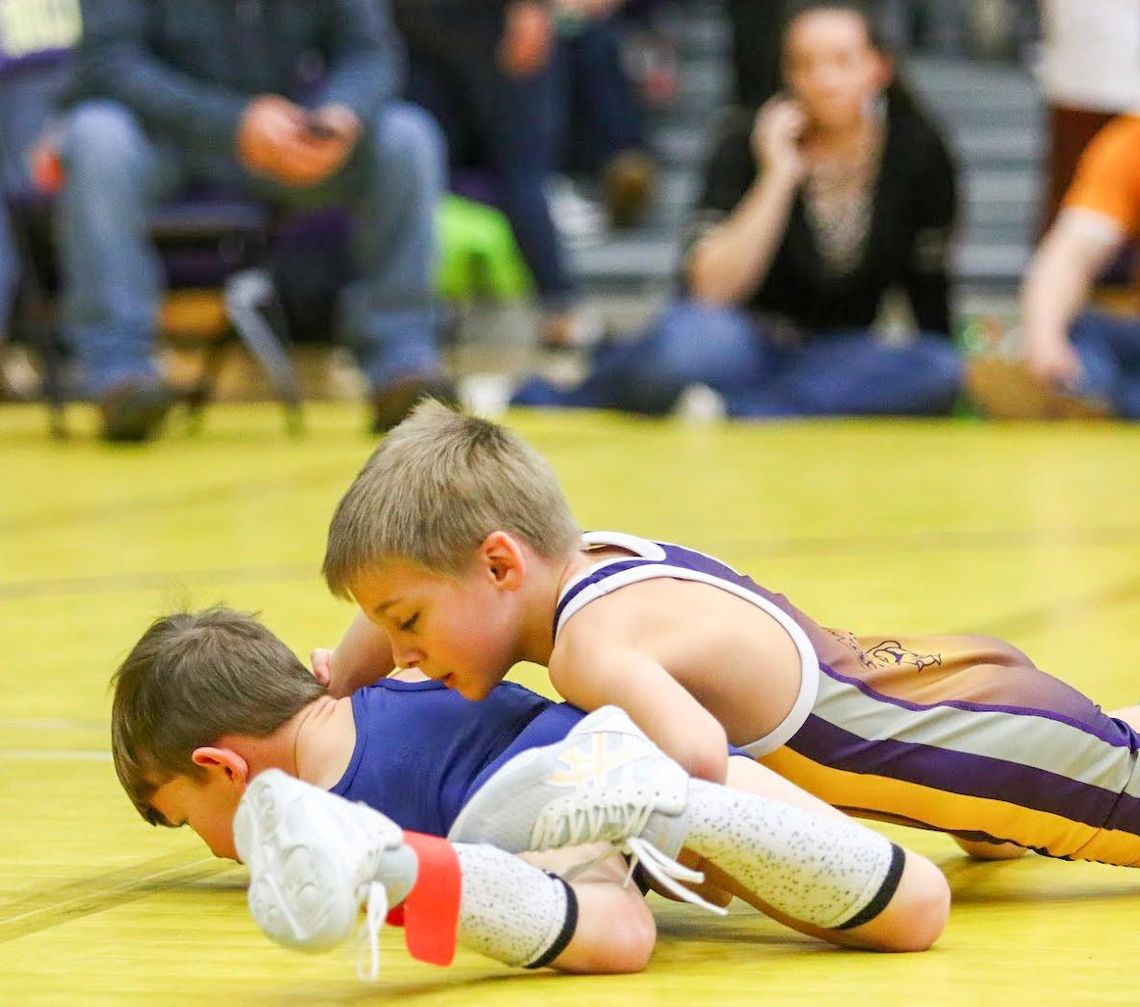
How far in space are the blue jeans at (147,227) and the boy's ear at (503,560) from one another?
314cm

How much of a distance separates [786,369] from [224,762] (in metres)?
3.68

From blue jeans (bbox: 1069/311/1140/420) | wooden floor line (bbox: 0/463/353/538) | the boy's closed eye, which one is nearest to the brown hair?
the boy's closed eye

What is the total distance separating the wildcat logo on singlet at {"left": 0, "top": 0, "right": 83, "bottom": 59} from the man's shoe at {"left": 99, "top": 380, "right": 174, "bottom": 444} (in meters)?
0.97

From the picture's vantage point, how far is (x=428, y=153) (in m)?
4.63

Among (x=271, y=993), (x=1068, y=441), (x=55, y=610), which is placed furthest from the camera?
(x=1068, y=441)

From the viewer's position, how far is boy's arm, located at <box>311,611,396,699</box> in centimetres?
154

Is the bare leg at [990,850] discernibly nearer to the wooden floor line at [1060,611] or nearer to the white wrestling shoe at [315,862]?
the white wrestling shoe at [315,862]

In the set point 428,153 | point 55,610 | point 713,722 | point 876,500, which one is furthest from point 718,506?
point 713,722

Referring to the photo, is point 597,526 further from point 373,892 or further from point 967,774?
point 373,892

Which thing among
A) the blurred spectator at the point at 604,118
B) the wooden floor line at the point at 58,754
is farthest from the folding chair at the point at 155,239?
the wooden floor line at the point at 58,754

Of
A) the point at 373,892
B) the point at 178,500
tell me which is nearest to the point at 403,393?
the point at 178,500

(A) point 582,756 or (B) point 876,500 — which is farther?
(B) point 876,500

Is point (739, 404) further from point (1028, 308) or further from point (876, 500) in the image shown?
point (876, 500)

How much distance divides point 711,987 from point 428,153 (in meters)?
3.55
